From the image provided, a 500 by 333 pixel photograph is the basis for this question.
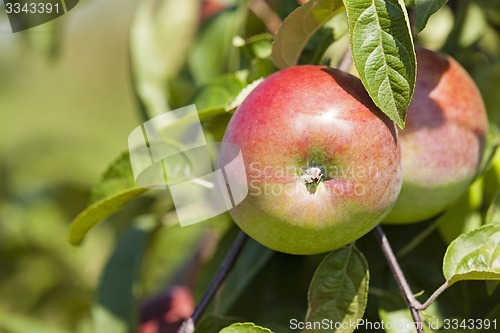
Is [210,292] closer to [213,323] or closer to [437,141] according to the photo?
[213,323]

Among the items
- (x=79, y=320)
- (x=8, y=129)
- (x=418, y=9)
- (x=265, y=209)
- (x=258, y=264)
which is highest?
(x=418, y=9)

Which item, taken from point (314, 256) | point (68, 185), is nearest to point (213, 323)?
point (314, 256)

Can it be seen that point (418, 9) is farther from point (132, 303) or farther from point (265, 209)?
point (132, 303)

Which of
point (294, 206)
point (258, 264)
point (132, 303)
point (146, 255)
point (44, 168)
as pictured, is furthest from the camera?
point (44, 168)

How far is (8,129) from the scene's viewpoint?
8.80 feet

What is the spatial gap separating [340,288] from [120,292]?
0.43 meters

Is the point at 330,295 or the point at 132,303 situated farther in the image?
the point at 132,303

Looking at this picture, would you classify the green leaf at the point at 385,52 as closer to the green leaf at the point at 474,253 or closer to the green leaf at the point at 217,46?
the green leaf at the point at 474,253

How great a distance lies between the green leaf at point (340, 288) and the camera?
2.14 ft

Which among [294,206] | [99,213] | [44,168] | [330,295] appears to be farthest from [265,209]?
[44,168]

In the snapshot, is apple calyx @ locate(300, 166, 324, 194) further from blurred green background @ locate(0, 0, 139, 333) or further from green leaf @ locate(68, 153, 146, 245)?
blurred green background @ locate(0, 0, 139, 333)

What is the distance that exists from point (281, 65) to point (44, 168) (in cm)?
109

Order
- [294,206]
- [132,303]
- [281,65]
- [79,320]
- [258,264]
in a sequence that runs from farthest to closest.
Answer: [79,320] < [132,303] < [258,264] < [281,65] < [294,206]

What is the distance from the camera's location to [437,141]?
684 mm
